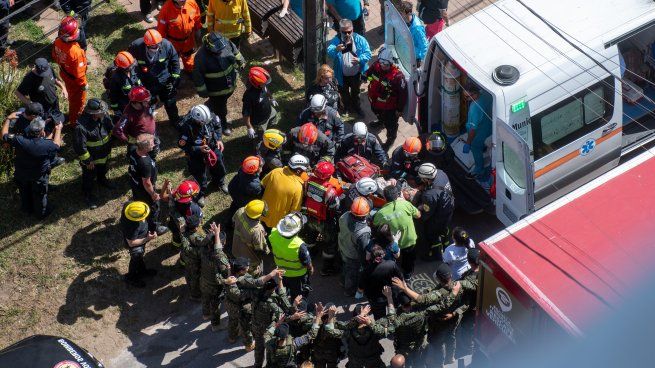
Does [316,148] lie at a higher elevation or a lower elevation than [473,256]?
higher

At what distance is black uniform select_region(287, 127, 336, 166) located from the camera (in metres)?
11.1

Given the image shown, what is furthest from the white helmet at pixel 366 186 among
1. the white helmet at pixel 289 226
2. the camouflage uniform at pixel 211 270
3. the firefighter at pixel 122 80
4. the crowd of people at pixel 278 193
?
the firefighter at pixel 122 80

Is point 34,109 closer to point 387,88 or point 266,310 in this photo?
point 266,310

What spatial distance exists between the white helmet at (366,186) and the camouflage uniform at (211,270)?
5.57ft

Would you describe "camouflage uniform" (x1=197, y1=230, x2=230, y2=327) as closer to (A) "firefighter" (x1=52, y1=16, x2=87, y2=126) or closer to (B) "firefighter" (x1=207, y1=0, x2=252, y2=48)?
(A) "firefighter" (x1=52, y1=16, x2=87, y2=126)

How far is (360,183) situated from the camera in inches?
402

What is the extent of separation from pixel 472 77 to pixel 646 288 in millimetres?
3473

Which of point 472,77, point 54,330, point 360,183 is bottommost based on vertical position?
point 54,330

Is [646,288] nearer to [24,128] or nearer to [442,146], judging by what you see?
Answer: [442,146]

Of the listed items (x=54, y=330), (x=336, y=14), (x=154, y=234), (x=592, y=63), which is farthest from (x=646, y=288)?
(x=336, y=14)

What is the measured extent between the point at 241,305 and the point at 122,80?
369 cm

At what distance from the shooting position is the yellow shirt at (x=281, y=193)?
10.5 metres

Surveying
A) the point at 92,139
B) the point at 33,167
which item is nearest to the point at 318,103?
the point at 92,139

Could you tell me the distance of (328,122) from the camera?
1142 cm
